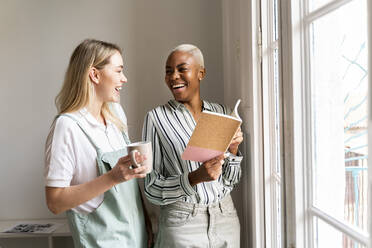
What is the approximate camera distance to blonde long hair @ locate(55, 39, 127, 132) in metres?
1.49

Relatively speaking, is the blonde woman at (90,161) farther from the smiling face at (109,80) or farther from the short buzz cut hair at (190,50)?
the short buzz cut hair at (190,50)

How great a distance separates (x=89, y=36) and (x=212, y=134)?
135 cm

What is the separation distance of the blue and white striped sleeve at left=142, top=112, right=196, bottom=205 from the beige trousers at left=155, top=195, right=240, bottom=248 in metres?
0.07

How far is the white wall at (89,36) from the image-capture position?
2275 millimetres

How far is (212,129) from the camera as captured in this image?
1278 mm

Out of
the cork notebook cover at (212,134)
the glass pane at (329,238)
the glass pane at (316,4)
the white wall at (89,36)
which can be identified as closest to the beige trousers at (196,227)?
the cork notebook cover at (212,134)

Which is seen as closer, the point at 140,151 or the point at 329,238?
the point at 329,238

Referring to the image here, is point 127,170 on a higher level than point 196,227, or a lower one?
higher

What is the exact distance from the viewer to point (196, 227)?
5.27ft

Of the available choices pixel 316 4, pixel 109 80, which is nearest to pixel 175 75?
pixel 109 80

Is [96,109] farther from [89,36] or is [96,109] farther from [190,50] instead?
[89,36]

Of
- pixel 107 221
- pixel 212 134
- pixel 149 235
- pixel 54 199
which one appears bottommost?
pixel 149 235

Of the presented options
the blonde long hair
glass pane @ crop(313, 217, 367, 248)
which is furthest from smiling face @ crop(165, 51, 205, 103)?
glass pane @ crop(313, 217, 367, 248)

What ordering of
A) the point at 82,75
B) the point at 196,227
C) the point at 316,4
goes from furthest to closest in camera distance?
the point at 196,227 < the point at 82,75 < the point at 316,4
